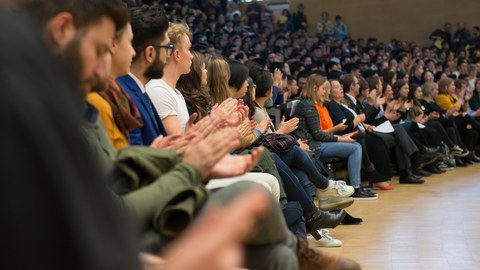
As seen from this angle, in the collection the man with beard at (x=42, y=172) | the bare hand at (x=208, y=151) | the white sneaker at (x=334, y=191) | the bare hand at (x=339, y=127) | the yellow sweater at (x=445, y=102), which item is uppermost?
the man with beard at (x=42, y=172)

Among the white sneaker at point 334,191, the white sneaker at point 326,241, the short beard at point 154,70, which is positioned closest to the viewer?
the short beard at point 154,70

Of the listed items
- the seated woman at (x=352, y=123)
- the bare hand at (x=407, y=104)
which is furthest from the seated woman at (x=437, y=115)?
the seated woman at (x=352, y=123)

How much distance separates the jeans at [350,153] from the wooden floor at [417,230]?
10.4 inches

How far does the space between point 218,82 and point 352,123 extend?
106 inches

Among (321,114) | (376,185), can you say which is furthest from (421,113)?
(321,114)

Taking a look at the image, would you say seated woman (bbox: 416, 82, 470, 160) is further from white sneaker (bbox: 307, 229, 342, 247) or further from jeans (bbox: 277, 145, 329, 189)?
white sneaker (bbox: 307, 229, 342, 247)

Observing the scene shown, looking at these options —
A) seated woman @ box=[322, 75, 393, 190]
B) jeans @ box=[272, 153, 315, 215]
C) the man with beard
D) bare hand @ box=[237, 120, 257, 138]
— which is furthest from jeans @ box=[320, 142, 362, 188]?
the man with beard

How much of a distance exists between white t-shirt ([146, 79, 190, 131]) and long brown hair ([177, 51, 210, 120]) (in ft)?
2.03

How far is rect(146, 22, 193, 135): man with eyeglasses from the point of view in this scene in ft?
11.8

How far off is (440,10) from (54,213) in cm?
1982

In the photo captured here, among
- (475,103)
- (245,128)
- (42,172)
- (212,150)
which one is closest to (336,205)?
(245,128)

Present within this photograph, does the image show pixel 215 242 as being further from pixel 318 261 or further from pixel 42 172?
pixel 318 261

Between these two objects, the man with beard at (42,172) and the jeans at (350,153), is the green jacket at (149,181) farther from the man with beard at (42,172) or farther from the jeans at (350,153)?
the jeans at (350,153)

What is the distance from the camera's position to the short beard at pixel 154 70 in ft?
11.3
